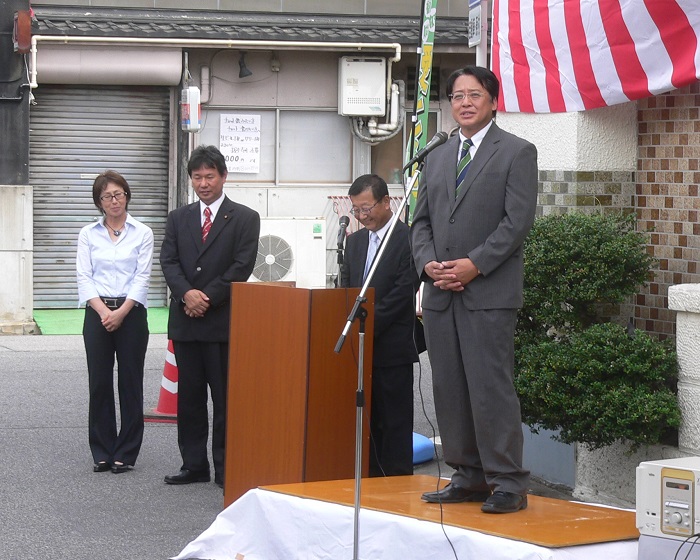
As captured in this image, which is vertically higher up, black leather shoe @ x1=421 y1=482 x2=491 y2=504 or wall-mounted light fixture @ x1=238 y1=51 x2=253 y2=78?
wall-mounted light fixture @ x1=238 y1=51 x2=253 y2=78

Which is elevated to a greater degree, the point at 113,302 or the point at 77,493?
the point at 113,302

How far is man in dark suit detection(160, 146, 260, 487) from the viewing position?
7781 mm

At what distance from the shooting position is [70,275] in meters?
17.4

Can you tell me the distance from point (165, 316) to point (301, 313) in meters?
10.7

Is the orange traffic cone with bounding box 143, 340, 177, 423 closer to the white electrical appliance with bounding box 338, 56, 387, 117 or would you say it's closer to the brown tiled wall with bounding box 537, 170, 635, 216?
the brown tiled wall with bounding box 537, 170, 635, 216

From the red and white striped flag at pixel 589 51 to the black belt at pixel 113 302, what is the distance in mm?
2882

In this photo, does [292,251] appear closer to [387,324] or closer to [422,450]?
[422,450]

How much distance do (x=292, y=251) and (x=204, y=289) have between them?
9.18 meters

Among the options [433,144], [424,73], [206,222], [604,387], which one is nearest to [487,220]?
[433,144]

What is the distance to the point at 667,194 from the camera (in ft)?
24.3

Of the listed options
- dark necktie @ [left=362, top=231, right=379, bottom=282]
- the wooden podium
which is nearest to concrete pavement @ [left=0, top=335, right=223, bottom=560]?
the wooden podium

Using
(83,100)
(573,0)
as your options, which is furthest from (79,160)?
(573,0)

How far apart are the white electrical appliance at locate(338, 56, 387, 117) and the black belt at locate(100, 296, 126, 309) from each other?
33.3 feet

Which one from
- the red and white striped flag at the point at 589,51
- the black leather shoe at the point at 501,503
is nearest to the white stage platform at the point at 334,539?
the black leather shoe at the point at 501,503
